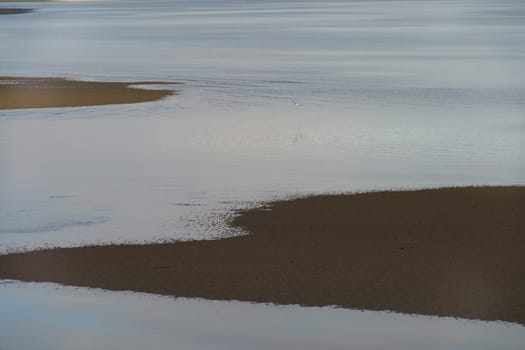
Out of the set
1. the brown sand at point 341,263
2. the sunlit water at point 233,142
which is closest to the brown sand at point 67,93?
the sunlit water at point 233,142

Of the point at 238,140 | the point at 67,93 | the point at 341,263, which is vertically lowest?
the point at 67,93

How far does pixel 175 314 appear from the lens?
412 inches

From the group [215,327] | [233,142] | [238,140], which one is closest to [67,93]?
[238,140]

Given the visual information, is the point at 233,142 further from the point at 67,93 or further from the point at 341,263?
the point at 67,93

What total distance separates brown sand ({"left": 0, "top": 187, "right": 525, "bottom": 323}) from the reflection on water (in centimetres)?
30

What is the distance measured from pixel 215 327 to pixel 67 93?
2125 cm

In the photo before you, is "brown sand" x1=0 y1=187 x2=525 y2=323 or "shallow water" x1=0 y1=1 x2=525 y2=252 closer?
"brown sand" x1=0 y1=187 x2=525 y2=323

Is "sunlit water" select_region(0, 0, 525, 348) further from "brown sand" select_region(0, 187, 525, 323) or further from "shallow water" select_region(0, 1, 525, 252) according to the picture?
"brown sand" select_region(0, 187, 525, 323)

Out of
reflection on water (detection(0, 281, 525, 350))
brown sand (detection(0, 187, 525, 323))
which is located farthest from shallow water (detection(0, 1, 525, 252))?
reflection on water (detection(0, 281, 525, 350))

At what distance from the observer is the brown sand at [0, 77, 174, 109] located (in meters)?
28.2

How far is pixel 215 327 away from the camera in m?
10.1

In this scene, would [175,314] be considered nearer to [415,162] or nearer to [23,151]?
[415,162]

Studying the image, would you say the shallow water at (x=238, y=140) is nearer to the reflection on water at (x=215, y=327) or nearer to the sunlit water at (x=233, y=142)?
the sunlit water at (x=233, y=142)

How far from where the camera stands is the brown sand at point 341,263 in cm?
1085
